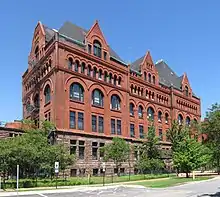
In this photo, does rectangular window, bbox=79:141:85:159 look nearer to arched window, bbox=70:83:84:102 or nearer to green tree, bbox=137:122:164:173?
arched window, bbox=70:83:84:102

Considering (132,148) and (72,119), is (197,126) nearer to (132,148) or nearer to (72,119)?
(132,148)

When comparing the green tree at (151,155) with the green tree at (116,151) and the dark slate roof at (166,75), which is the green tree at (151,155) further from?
the dark slate roof at (166,75)

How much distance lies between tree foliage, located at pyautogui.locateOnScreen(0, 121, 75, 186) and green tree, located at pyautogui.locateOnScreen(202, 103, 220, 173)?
31.9 m

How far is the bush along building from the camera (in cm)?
5128

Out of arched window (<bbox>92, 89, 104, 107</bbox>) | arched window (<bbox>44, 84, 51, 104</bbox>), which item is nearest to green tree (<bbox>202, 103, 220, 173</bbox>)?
arched window (<bbox>92, 89, 104, 107</bbox>)

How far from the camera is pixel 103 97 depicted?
58438 mm

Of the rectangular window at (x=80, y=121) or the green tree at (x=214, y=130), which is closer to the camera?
the rectangular window at (x=80, y=121)

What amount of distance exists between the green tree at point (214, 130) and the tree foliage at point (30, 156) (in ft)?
105

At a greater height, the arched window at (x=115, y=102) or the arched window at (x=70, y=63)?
the arched window at (x=70, y=63)

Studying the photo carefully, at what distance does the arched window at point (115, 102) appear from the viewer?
60.7m

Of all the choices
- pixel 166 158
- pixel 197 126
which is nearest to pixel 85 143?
pixel 166 158

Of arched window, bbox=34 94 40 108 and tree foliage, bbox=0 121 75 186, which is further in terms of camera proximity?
arched window, bbox=34 94 40 108

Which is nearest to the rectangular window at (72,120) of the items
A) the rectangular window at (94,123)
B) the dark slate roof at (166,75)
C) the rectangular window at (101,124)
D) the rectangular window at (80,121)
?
the rectangular window at (80,121)

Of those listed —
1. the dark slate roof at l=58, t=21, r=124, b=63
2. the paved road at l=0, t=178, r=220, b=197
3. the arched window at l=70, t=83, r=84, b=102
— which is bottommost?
the paved road at l=0, t=178, r=220, b=197
